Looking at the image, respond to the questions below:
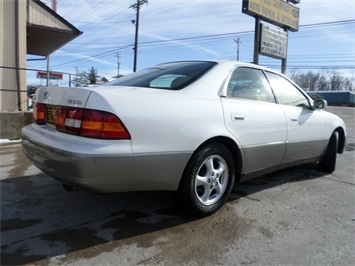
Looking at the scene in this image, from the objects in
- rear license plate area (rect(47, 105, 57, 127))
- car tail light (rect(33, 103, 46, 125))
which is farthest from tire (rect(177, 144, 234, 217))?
car tail light (rect(33, 103, 46, 125))

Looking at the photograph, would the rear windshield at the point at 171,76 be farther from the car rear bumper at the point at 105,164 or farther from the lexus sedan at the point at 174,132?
the car rear bumper at the point at 105,164

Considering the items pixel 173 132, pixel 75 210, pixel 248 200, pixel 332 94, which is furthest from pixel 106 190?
pixel 332 94

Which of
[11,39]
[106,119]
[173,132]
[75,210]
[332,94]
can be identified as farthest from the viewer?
[332,94]

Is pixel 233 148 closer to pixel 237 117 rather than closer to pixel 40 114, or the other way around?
pixel 237 117

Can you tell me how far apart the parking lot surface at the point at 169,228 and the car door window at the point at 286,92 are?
3.67ft

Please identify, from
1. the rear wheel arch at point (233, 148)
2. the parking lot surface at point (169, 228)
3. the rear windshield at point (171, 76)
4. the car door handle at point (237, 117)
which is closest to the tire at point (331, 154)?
the parking lot surface at point (169, 228)

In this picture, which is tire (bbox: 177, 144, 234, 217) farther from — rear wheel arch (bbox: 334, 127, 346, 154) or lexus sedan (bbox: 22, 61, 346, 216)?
rear wheel arch (bbox: 334, 127, 346, 154)

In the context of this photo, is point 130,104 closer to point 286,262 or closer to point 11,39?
point 286,262

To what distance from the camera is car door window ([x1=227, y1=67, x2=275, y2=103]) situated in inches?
133

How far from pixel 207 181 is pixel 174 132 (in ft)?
2.13

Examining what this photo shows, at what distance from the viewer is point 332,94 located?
164ft

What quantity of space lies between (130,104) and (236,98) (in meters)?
1.29

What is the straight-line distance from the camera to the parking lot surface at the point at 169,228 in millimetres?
2406

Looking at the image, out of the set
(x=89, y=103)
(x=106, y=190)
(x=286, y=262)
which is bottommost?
(x=286, y=262)
